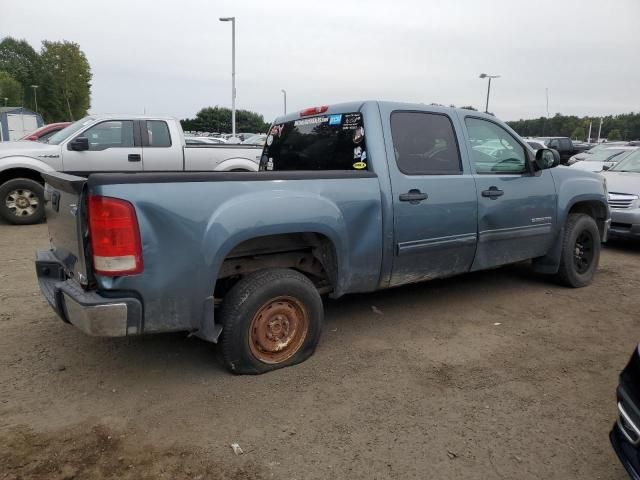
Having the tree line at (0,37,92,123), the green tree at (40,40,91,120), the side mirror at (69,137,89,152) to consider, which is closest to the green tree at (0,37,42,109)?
the tree line at (0,37,92,123)

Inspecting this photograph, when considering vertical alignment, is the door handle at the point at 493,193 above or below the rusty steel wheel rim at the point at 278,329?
above

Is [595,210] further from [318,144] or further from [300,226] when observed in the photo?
[300,226]

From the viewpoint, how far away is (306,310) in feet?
11.5

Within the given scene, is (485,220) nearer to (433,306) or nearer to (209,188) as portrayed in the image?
(433,306)

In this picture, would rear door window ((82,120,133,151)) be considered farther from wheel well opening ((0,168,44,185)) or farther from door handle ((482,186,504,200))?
door handle ((482,186,504,200))

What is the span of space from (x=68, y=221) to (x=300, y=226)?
1.44 metres

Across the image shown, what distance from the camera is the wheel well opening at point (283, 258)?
11.1 feet

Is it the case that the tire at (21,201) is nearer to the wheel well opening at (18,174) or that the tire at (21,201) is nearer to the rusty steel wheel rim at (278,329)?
the wheel well opening at (18,174)

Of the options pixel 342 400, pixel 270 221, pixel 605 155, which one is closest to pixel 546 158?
pixel 270 221

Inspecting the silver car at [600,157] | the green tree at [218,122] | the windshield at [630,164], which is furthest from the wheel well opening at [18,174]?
the green tree at [218,122]

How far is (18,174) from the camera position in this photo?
850 centimetres

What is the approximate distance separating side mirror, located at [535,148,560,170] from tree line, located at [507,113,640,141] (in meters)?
69.3

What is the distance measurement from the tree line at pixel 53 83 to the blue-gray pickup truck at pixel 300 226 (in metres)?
72.6

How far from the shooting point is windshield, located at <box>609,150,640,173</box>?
8740 mm
